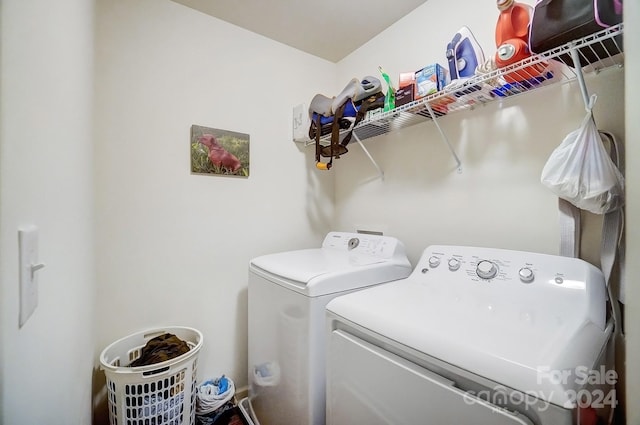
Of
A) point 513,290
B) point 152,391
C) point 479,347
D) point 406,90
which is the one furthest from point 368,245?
point 152,391

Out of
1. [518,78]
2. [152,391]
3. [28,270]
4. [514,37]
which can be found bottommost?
[152,391]

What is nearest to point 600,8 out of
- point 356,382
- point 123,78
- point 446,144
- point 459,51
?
point 459,51

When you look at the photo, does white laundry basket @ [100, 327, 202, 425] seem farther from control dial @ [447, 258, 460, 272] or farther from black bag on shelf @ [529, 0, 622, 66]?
black bag on shelf @ [529, 0, 622, 66]

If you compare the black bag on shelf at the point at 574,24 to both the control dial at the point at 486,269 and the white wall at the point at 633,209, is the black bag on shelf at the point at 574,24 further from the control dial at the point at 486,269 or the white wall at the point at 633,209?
the control dial at the point at 486,269

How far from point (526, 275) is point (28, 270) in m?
1.37

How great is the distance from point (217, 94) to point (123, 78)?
1.60 feet

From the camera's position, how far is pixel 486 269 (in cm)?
110

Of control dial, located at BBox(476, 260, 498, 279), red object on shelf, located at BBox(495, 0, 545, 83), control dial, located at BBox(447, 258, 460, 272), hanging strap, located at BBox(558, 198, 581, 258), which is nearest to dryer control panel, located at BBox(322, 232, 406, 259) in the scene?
control dial, located at BBox(447, 258, 460, 272)

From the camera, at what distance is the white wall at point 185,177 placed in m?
1.41

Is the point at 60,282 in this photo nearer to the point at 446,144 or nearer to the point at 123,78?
the point at 123,78

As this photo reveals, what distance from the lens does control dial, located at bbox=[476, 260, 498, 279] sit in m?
1.07

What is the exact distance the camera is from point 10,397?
35 cm

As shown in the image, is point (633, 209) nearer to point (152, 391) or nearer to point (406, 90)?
point (406, 90)

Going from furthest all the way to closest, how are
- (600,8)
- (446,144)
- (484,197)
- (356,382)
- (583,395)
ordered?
(446,144), (484,197), (356,382), (600,8), (583,395)
